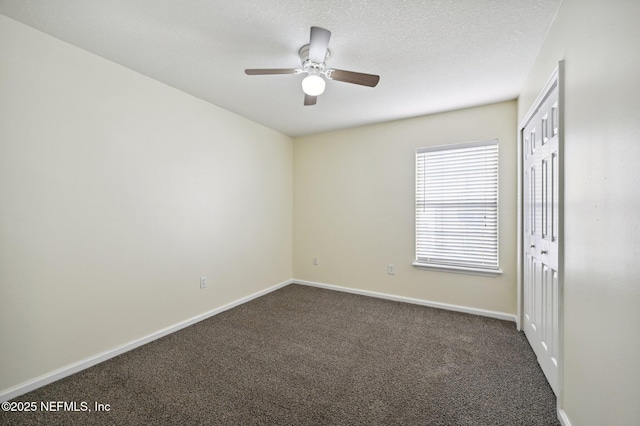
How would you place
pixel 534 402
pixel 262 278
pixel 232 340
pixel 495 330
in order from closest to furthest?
1. pixel 534 402
2. pixel 232 340
3. pixel 495 330
4. pixel 262 278

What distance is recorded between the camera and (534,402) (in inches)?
70.2

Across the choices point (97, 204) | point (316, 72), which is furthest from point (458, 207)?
point (97, 204)

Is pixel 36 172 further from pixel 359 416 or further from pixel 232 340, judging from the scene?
pixel 359 416

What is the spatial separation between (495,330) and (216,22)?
3.74 metres

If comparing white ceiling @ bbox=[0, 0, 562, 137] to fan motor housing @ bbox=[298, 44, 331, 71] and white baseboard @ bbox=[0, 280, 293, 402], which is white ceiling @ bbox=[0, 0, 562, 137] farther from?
white baseboard @ bbox=[0, 280, 293, 402]

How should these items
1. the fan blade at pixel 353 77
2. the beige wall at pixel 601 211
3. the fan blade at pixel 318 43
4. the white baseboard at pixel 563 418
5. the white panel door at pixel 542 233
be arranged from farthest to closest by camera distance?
the fan blade at pixel 353 77 < the white panel door at pixel 542 233 < the fan blade at pixel 318 43 < the white baseboard at pixel 563 418 < the beige wall at pixel 601 211

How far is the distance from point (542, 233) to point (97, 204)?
362 cm

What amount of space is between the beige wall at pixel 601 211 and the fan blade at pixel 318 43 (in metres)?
1.32

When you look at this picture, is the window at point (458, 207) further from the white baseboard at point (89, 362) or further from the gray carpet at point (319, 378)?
the white baseboard at point (89, 362)

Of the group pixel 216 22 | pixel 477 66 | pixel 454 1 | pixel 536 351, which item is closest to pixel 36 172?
pixel 216 22

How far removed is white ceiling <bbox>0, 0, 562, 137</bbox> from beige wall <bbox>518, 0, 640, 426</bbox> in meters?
0.52

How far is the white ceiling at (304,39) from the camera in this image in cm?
168

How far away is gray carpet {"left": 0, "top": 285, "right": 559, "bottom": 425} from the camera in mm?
1676

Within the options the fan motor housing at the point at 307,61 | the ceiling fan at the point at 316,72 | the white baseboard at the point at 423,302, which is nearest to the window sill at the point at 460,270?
the white baseboard at the point at 423,302
